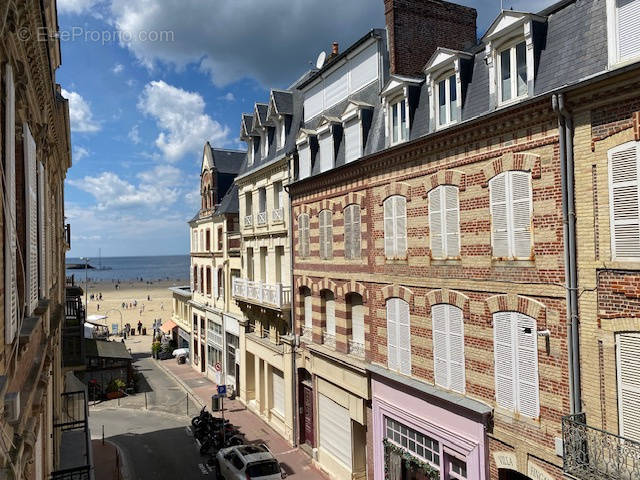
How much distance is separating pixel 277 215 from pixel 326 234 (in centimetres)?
509

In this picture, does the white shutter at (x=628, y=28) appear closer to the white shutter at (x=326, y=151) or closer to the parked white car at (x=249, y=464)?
the white shutter at (x=326, y=151)

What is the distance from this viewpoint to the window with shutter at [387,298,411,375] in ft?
48.3

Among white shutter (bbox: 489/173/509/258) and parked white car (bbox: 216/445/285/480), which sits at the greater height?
white shutter (bbox: 489/173/509/258)

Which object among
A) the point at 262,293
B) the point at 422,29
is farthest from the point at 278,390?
the point at 422,29

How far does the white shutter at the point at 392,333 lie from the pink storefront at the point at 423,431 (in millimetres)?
372

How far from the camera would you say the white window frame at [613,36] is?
9141 millimetres

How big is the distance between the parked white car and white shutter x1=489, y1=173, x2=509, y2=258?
11.0 m

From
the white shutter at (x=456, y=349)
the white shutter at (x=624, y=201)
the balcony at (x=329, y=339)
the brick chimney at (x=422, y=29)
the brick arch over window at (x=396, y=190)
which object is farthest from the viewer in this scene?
the balcony at (x=329, y=339)

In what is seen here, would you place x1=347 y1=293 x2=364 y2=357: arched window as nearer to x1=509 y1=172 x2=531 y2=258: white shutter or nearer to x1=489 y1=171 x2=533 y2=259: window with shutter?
x1=489 y1=171 x2=533 y2=259: window with shutter

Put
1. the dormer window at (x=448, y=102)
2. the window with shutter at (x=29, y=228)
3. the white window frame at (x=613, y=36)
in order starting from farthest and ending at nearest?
the dormer window at (x=448, y=102) → the white window frame at (x=613, y=36) → the window with shutter at (x=29, y=228)

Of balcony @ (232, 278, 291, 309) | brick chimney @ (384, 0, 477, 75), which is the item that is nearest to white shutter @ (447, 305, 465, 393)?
brick chimney @ (384, 0, 477, 75)

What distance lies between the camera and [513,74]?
37.2 feet

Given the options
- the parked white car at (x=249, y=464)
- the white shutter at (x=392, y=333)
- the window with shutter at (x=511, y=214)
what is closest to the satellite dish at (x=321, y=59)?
the white shutter at (x=392, y=333)

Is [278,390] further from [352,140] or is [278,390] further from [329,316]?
[352,140]
